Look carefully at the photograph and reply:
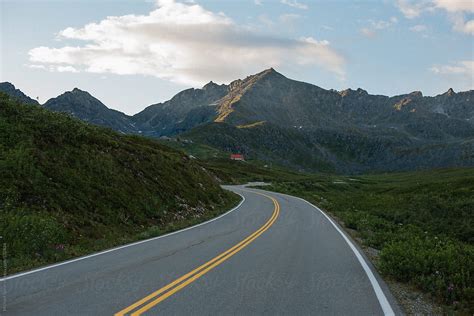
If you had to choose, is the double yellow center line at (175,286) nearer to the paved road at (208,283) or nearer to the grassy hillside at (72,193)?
the paved road at (208,283)

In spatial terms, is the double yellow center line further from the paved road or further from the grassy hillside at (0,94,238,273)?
the grassy hillside at (0,94,238,273)

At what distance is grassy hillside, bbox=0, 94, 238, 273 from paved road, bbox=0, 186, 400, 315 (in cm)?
188

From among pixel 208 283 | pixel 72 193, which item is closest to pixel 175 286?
pixel 208 283

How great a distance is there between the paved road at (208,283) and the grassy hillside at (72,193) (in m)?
1.88

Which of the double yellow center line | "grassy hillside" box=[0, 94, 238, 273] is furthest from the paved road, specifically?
"grassy hillside" box=[0, 94, 238, 273]

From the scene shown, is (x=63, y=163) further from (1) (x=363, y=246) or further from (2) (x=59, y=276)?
(1) (x=363, y=246)

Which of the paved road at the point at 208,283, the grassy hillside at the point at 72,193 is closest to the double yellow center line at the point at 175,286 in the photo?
the paved road at the point at 208,283

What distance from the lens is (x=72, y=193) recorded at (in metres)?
17.8

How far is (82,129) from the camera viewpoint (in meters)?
25.5

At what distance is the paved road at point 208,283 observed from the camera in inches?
289

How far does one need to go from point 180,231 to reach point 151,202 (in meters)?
4.56

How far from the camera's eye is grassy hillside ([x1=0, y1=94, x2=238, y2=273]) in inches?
518

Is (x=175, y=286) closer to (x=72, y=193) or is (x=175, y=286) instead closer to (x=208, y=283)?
(x=208, y=283)

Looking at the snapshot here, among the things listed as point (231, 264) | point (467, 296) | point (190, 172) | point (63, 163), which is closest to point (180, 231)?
point (63, 163)
